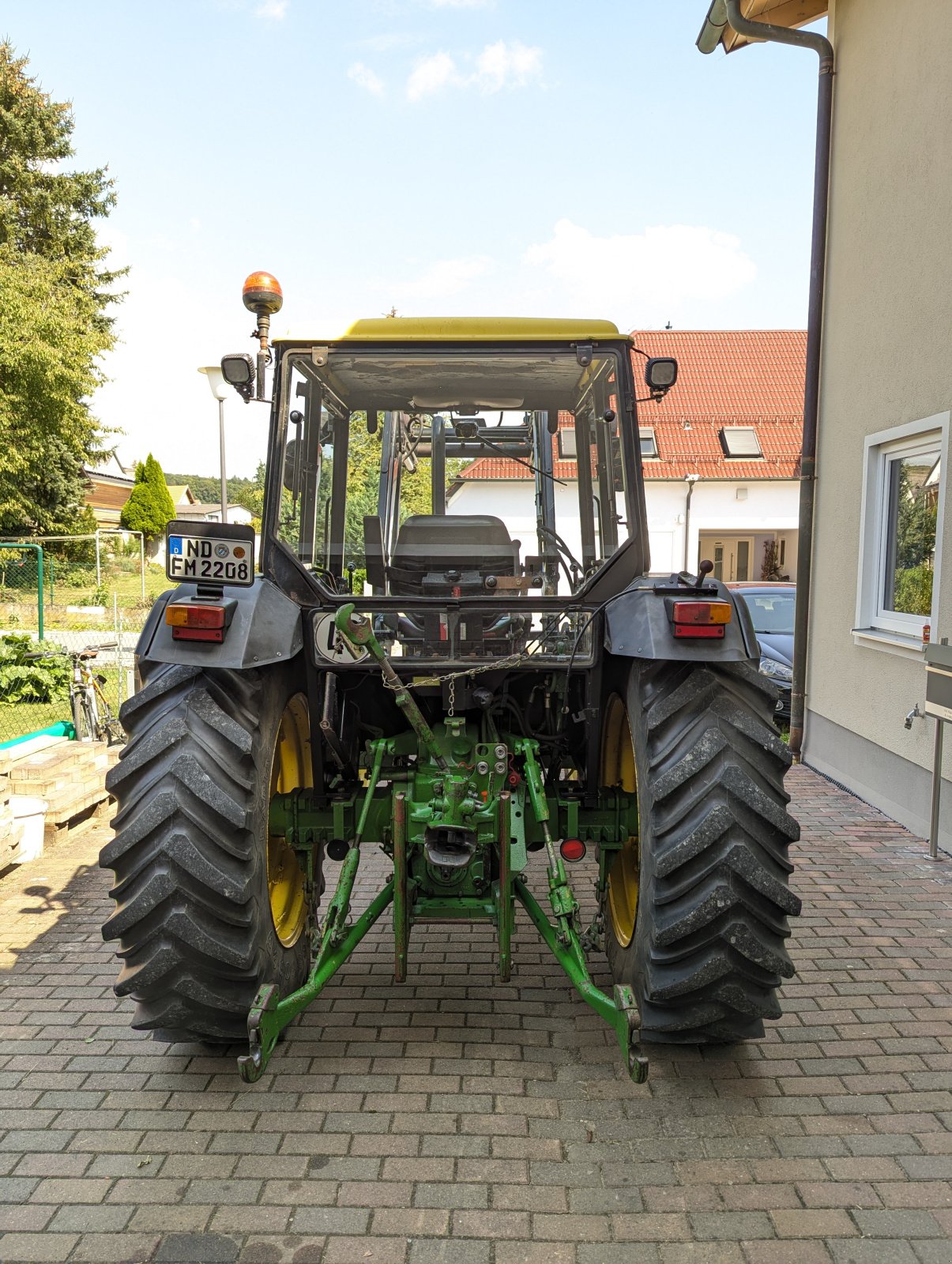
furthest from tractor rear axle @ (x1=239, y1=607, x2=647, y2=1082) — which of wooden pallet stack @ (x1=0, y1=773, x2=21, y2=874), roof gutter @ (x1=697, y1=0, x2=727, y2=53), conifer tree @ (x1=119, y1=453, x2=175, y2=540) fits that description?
conifer tree @ (x1=119, y1=453, x2=175, y2=540)

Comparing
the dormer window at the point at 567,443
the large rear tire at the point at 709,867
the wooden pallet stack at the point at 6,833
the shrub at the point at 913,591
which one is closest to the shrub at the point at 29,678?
the wooden pallet stack at the point at 6,833

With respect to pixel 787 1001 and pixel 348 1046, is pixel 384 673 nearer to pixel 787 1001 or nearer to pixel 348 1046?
pixel 348 1046

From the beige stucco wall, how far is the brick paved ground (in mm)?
2909

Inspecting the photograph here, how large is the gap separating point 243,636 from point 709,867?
4.98 feet

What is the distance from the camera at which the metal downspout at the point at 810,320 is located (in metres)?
7.38

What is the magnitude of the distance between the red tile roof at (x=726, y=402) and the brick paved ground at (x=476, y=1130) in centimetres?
1734

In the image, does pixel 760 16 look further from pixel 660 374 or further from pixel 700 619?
pixel 700 619

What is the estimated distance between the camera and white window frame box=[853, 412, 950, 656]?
5.94 m

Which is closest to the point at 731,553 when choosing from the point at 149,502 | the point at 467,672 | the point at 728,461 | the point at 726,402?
the point at 728,461

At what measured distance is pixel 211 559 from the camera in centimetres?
288

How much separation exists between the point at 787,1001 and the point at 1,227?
26.5 meters

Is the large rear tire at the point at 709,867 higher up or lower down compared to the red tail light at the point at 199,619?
lower down

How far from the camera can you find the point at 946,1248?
7.34 feet

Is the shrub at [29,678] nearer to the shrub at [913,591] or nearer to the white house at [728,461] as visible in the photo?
the shrub at [913,591]
